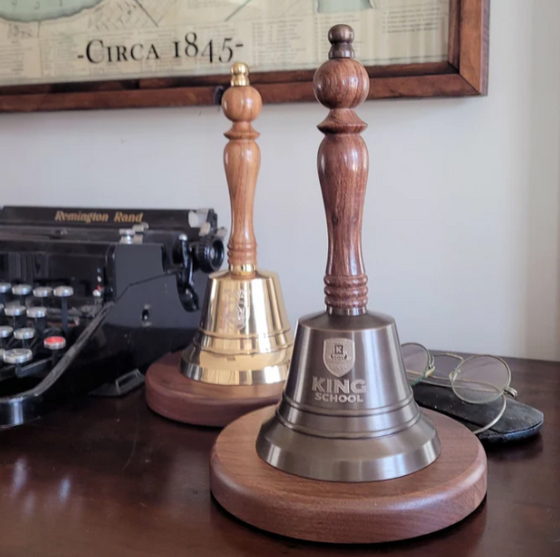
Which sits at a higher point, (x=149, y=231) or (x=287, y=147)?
(x=287, y=147)

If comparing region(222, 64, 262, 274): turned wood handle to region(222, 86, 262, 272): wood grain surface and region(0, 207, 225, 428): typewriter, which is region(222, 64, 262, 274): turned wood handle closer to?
region(222, 86, 262, 272): wood grain surface

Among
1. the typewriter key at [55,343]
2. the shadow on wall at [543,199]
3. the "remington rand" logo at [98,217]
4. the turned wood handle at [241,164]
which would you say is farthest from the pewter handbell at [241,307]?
the shadow on wall at [543,199]

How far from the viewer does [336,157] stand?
0.49 meters

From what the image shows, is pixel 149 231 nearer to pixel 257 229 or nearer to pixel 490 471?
pixel 257 229

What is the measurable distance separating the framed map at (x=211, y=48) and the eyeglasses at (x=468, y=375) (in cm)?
35

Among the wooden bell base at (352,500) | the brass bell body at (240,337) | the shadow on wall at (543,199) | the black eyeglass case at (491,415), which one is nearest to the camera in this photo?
the wooden bell base at (352,500)

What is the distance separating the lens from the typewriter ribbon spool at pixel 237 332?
0.68 meters

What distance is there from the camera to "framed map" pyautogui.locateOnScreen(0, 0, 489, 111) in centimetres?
87

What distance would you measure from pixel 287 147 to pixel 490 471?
58 centimetres

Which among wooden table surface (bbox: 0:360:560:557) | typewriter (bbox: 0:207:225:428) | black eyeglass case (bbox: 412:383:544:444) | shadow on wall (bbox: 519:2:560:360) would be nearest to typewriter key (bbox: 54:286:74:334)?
typewriter (bbox: 0:207:225:428)

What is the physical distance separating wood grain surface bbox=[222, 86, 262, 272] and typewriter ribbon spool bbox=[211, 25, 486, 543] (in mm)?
244

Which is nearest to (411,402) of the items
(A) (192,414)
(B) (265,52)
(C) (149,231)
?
(A) (192,414)

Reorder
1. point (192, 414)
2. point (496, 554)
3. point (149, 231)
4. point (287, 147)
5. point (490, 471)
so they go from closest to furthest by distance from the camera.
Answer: point (496, 554) → point (490, 471) → point (192, 414) → point (149, 231) → point (287, 147)

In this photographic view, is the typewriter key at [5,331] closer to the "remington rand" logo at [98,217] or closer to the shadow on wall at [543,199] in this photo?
the "remington rand" logo at [98,217]
